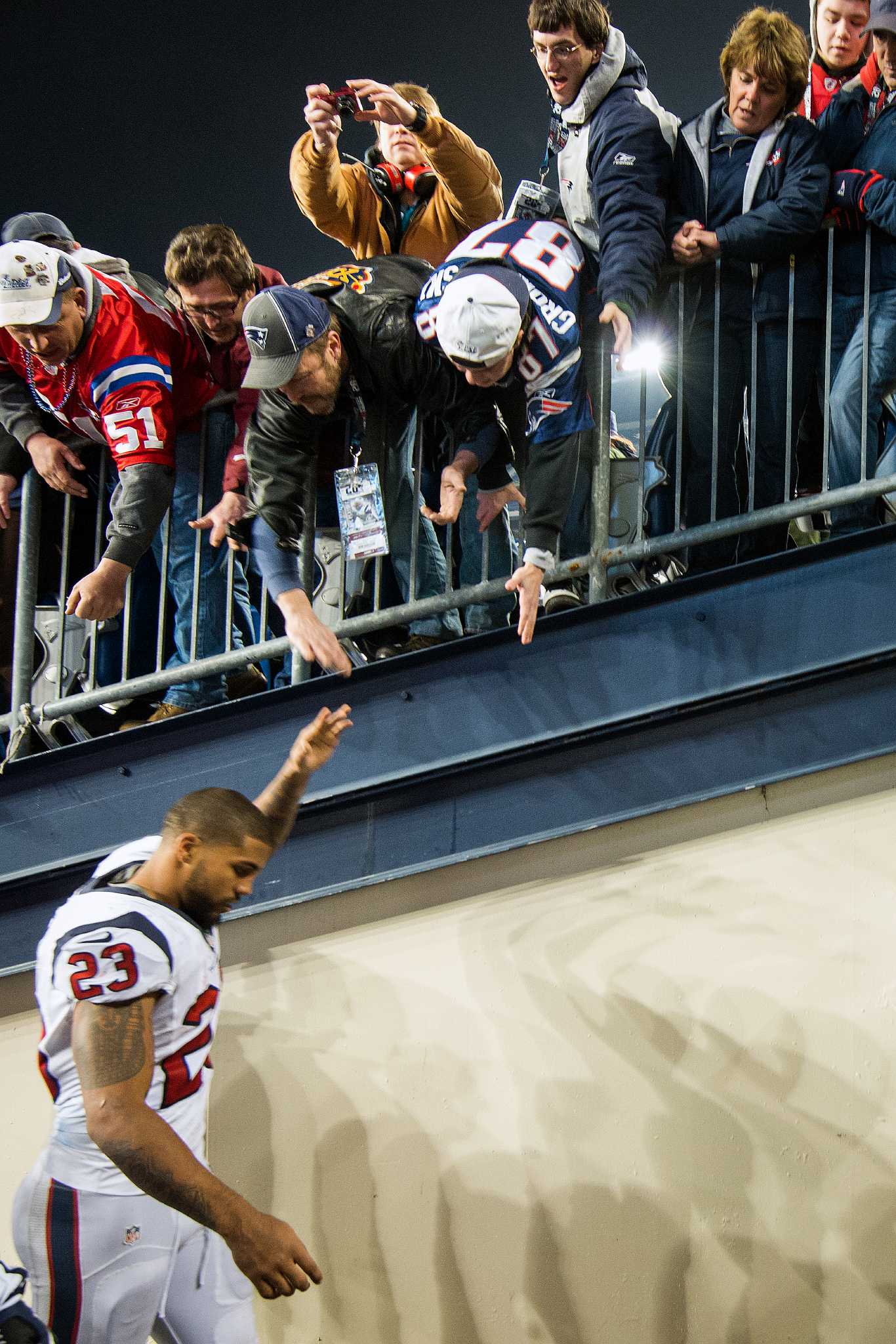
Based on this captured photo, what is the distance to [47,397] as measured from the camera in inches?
160

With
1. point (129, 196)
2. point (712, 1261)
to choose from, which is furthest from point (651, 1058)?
point (129, 196)

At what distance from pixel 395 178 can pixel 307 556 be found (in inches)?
64.4

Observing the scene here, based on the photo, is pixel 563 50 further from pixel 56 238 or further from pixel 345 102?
pixel 56 238

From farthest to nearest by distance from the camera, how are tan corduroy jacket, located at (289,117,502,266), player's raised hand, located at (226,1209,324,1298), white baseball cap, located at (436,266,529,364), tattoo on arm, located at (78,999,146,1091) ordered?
tan corduroy jacket, located at (289,117,502,266) < white baseball cap, located at (436,266,529,364) < tattoo on arm, located at (78,999,146,1091) < player's raised hand, located at (226,1209,324,1298)

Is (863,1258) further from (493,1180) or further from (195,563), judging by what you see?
(195,563)

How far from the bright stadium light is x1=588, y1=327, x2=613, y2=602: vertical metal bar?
0.09 meters

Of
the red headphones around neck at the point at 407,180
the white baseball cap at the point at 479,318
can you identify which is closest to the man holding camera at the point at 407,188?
the red headphones around neck at the point at 407,180

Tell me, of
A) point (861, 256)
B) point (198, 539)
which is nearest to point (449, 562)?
point (198, 539)

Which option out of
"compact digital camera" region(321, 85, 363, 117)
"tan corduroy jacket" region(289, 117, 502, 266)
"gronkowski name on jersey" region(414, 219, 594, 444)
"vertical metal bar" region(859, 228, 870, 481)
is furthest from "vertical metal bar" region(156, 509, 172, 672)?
"vertical metal bar" region(859, 228, 870, 481)

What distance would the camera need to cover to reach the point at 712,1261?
3.49 meters

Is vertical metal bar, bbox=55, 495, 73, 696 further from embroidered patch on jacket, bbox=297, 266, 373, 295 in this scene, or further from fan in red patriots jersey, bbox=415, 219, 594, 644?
fan in red patriots jersey, bbox=415, 219, 594, 644

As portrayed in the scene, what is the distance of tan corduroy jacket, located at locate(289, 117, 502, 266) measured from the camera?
14.2 feet

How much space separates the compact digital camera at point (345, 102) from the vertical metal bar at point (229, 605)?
59.2 inches

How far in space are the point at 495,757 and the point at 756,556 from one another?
983mm
